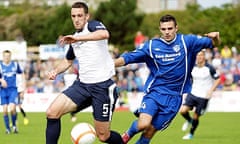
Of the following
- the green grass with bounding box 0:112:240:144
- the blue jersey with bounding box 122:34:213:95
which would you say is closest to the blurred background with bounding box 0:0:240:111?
the green grass with bounding box 0:112:240:144

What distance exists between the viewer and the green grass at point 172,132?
1617 centimetres

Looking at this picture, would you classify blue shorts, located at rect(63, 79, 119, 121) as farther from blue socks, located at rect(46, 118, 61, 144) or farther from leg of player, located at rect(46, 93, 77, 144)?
blue socks, located at rect(46, 118, 61, 144)

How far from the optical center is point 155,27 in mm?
67875

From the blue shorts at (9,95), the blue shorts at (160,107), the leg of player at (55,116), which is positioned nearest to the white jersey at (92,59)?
the leg of player at (55,116)

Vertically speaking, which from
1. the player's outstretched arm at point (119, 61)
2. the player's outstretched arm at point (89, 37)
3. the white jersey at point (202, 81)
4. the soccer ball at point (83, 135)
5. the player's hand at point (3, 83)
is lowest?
the player's hand at point (3, 83)

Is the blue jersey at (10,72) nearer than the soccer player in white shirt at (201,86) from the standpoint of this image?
No

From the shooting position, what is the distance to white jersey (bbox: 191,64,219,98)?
59.8 ft

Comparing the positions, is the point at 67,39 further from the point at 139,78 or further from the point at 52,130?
the point at 139,78

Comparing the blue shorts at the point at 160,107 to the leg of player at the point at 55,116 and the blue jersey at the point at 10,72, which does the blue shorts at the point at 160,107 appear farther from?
the blue jersey at the point at 10,72

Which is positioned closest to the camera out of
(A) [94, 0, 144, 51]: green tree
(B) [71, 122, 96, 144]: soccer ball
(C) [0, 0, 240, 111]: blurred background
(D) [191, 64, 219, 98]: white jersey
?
(B) [71, 122, 96, 144]: soccer ball

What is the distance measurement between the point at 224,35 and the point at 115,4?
9.42 m

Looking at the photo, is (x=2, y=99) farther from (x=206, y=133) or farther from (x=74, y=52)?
(x=74, y=52)

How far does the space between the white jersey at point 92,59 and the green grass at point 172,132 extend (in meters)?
4.55

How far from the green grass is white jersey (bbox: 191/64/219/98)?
1.08 meters
